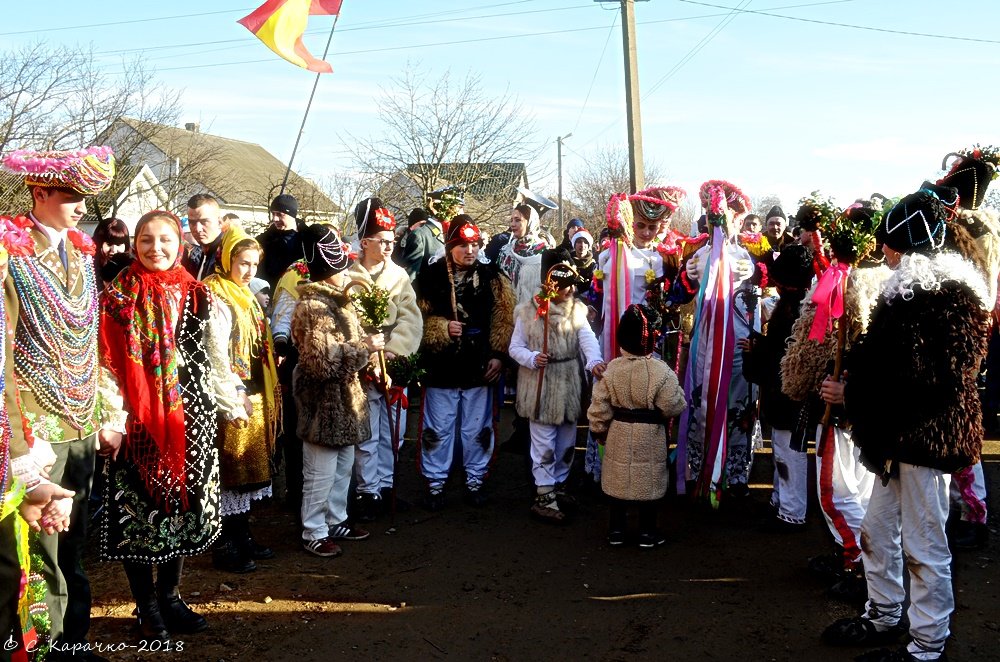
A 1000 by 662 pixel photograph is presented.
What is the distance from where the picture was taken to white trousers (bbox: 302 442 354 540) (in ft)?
17.0

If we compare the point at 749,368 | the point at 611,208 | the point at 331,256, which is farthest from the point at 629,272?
the point at 331,256

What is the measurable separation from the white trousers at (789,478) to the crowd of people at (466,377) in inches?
0.6

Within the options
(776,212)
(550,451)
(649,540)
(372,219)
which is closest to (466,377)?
(550,451)

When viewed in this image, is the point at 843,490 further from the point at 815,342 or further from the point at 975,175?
the point at 975,175

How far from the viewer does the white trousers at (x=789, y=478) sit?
536 centimetres

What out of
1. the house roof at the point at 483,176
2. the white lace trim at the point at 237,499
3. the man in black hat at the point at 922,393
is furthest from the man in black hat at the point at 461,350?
the house roof at the point at 483,176

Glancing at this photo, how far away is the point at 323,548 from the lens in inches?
206

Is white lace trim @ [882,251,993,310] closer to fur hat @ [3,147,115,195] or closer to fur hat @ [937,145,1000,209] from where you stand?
fur hat @ [937,145,1000,209]

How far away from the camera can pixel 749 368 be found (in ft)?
17.5

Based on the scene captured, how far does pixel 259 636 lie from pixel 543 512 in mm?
2409

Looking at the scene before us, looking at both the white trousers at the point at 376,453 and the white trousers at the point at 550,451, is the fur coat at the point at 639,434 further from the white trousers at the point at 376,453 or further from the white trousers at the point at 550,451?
the white trousers at the point at 376,453

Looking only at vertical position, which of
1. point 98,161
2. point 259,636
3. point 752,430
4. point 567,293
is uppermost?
point 98,161

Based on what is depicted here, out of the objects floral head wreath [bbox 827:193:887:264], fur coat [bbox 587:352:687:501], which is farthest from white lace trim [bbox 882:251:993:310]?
fur coat [bbox 587:352:687:501]

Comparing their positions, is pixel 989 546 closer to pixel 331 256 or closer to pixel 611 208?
pixel 611 208
